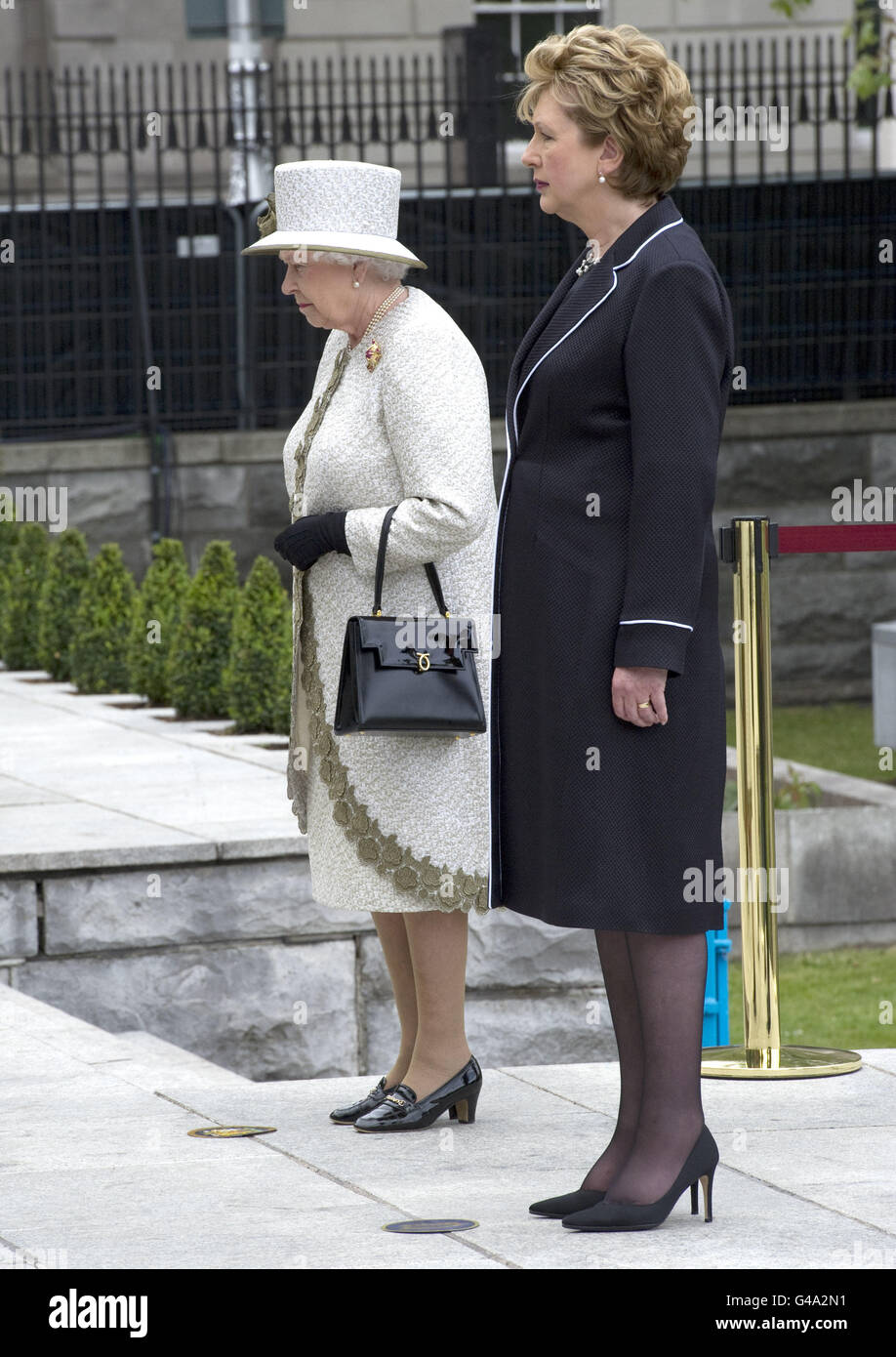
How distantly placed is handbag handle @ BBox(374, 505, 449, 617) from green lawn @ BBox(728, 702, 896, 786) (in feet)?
19.6

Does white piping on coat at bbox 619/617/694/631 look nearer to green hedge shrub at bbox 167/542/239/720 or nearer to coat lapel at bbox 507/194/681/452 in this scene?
coat lapel at bbox 507/194/681/452

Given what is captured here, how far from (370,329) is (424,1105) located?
162 cm

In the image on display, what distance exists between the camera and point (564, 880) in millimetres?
3568

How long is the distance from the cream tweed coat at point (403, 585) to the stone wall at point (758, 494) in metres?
8.00

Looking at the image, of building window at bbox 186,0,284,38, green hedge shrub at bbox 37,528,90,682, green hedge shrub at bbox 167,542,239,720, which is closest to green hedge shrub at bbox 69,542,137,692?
green hedge shrub at bbox 37,528,90,682

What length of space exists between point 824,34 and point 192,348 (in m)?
8.31

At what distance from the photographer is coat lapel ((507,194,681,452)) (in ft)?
11.8

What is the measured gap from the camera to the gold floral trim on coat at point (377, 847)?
4277 millimetres

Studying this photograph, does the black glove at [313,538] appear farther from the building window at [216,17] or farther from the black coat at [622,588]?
the building window at [216,17]

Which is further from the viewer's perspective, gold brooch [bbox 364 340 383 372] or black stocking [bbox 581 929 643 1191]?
gold brooch [bbox 364 340 383 372]

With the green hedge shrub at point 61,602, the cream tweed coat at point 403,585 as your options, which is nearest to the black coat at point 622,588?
the cream tweed coat at point 403,585

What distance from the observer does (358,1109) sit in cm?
442

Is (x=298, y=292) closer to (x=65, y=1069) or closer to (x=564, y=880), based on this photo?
(x=564, y=880)

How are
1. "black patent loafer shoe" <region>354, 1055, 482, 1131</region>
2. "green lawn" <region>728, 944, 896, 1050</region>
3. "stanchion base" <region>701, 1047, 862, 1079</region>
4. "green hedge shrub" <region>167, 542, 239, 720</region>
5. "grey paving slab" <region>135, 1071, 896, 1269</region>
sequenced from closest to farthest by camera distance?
1. "grey paving slab" <region>135, 1071, 896, 1269</region>
2. "black patent loafer shoe" <region>354, 1055, 482, 1131</region>
3. "stanchion base" <region>701, 1047, 862, 1079</region>
4. "green lawn" <region>728, 944, 896, 1050</region>
5. "green hedge shrub" <region>167, 542, 239, 720</region>
